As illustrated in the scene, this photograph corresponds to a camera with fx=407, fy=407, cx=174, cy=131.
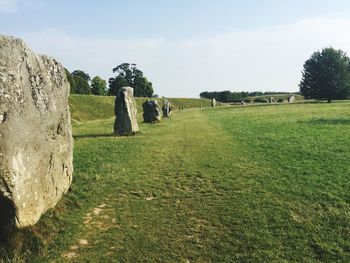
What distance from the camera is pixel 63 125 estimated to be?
12.6 meters

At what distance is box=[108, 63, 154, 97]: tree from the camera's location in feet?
436

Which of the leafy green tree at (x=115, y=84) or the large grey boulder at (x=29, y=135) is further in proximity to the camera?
the leafy green tree at (x=115, y=84)

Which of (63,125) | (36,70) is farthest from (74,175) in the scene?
(36,70)

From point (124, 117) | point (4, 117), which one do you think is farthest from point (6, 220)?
point (124, 117)

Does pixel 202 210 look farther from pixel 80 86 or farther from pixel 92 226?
pixel 80 86

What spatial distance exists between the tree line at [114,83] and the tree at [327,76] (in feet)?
148

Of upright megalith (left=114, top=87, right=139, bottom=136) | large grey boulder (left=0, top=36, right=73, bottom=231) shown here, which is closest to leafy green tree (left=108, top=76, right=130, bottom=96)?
upright megalith (left=114, top=87, right=139, bottom=136)

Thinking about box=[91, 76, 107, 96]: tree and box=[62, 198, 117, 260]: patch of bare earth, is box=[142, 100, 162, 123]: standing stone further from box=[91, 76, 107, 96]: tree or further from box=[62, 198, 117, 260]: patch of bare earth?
box=[91, 76, 107, 96]: tree

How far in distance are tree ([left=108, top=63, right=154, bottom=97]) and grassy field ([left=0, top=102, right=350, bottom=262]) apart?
114 m

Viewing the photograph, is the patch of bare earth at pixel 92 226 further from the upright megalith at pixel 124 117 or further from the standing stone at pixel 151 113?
the standing stone at pixel 151 113

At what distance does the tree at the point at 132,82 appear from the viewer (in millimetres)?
132750

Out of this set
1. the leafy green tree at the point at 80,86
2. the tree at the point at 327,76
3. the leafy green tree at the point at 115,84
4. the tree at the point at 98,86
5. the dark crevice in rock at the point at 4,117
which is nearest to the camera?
the dark crevice in rock at the point at 4,117

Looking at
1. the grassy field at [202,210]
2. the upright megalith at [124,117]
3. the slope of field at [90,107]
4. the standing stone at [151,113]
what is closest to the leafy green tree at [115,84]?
the slope of field at [90,107]

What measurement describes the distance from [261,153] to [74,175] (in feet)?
28.2
